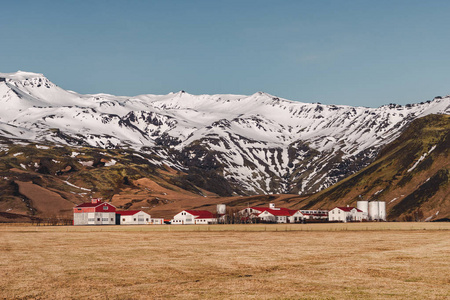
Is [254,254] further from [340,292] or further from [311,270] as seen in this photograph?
[340,292]

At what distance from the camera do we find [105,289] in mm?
37375

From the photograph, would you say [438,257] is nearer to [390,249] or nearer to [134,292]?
[390,249]

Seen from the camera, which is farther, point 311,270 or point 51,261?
point 51,261

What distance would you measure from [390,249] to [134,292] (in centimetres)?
4192

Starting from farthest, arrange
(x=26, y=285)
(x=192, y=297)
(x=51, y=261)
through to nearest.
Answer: (x=51, y=261)
(x=26, y=285)
(x=192, y=297)

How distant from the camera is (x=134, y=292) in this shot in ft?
118

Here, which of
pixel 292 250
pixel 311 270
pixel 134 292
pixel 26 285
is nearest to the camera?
pixel 134 292

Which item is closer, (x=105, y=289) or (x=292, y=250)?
(x=105, y=289)

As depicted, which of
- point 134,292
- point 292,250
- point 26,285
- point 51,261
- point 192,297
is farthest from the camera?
point 292,250

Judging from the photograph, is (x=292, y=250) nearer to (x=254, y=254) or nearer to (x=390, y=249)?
(x=254, y=254)

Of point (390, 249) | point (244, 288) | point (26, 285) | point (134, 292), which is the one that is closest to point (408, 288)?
point (244, 288)

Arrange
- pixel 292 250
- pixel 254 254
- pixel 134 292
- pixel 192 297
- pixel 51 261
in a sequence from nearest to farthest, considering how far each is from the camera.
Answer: pixel 192 297, pixel 134 292, pixel 51 261, pixel 254 254, pixel 292 250

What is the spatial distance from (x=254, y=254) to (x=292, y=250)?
23.3 feet

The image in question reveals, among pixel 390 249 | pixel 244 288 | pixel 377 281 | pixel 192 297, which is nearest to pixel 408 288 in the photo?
pixel 377 281
